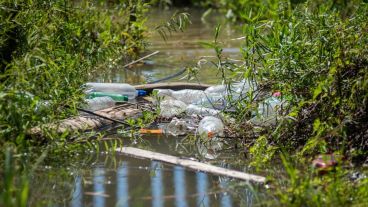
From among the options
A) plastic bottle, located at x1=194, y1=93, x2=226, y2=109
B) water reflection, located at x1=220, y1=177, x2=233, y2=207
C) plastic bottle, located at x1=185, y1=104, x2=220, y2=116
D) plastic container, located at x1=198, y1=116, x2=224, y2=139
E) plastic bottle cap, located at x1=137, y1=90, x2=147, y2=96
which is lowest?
water reflection, located at x1=220, y1=177, x2=233, y2=207

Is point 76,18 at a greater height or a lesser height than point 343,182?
greater

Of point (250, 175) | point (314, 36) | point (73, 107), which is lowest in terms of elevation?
point (250, 175)

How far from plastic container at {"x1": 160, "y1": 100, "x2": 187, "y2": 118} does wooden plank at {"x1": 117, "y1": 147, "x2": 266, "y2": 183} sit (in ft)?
2.90

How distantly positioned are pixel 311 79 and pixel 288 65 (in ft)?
0.72

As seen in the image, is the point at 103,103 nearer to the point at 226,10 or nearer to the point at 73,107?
the point at 73,107

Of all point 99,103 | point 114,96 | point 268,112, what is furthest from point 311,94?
point 114,96

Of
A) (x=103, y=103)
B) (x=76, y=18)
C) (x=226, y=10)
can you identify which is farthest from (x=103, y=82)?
(x=226, y=10)

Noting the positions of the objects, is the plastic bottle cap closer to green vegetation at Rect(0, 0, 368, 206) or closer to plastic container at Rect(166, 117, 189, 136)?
green vegetation at Rect(0, 0, 368, 206)

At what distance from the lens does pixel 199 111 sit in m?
5.52

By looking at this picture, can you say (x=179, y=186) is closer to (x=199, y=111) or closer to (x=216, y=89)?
(x=199, y=111)

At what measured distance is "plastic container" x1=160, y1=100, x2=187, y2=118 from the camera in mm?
5566

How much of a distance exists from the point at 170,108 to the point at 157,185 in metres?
1.69

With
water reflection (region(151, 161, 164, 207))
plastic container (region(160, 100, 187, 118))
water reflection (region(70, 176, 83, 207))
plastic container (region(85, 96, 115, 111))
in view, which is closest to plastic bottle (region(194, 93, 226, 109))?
plastic container (region(160, 100, 187, 118))

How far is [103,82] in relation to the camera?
22.1 ft
